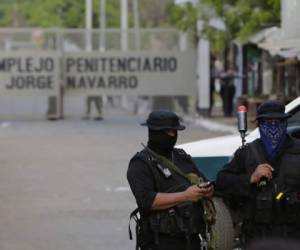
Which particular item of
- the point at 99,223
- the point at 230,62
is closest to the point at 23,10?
the point at 230,62

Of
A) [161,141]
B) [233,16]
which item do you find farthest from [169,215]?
[233,16]

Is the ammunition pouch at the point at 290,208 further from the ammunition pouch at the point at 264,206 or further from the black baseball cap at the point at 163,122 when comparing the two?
the black baseball cap at the point at 163,122

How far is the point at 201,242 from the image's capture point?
5203 millimetres

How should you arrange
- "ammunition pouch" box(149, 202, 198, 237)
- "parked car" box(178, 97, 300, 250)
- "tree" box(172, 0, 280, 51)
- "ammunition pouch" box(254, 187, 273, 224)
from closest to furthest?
"ammunition pouch" box(149, 202, 198, 237) → "ammunition pouch" box(254, 187, 273, 224) → "parked car" box(178, 97, 300, 250) → "tree" box(172, 0, 280, 51)

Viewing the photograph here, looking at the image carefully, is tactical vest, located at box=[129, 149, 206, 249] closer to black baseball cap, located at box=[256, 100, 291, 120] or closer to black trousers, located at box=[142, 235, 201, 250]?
black trousers, located at box=[142, 235, 201, 250]

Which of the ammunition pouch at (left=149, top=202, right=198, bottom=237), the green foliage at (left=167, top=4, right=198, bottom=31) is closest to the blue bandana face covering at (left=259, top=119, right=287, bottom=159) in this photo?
the ammunition pouch at (left=149, top=202, right=198, bottom=237)

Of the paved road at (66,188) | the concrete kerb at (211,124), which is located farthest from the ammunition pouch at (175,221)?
the concrete kerb at (211,124)

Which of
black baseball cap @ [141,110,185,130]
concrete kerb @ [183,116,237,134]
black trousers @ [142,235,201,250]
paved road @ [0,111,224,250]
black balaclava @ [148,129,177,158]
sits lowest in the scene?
concrete kerb @ [183,116,237,134]

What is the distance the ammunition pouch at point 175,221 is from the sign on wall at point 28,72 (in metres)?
24.4

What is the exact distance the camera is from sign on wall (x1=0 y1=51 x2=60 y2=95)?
29312 millimetres

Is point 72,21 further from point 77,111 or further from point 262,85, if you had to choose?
point 262,85

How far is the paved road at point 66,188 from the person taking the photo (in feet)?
32.2

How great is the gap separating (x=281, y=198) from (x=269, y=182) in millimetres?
107

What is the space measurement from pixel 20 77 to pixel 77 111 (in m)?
2.51
